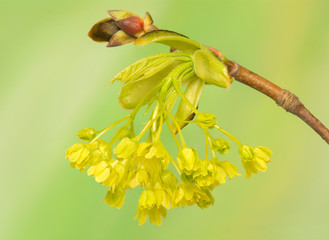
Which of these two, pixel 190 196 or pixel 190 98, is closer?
pixel 190 196

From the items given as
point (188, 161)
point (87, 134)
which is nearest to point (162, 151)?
point (188, 161)

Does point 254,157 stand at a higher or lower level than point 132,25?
lower

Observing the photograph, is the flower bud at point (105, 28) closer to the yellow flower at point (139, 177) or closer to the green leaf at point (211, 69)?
the green leaf at point (211, 69)

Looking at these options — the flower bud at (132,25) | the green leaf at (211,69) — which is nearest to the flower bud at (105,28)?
the flower bud at (132,25)

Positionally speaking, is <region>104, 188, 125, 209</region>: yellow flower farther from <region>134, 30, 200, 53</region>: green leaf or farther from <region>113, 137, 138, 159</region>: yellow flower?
<region>134, 30, 200, 53</region>: green leaf

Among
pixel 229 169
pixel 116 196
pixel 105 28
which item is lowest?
pixel 116 196

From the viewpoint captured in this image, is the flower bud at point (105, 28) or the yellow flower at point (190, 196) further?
the flower bud at point (105, 28)

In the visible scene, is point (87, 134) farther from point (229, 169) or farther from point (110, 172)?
point (229, 169)
